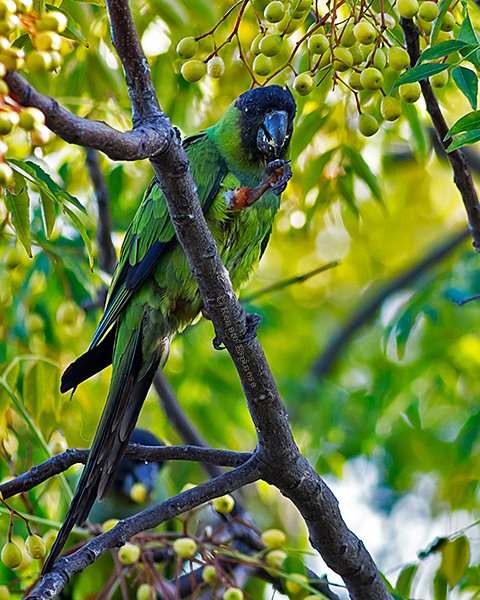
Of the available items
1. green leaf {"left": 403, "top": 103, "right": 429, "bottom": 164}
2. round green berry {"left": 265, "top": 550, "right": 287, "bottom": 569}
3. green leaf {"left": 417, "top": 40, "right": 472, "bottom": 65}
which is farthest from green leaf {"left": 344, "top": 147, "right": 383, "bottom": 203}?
round green berry {"left": 265, "top": 550, "right": 287, "bottom": 569}

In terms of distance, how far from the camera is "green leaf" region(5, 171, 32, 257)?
180 centimetres

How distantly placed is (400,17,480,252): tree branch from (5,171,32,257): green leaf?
963 millimetres

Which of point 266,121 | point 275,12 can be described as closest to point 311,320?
point 266,121

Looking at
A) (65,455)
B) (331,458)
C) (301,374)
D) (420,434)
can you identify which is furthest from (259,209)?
(301,374)

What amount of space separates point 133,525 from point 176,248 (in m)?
1.16

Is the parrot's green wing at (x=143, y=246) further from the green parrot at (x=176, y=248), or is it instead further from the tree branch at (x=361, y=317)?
the tree branch at (x=361, y=317)

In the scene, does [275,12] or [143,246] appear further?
[143,246]

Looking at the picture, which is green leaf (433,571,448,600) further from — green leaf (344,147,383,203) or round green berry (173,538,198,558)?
green leaf (344,147,383,203)

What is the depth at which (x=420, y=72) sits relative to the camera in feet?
5.84

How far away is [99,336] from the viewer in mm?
2803

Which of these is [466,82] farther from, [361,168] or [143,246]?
[143,246]

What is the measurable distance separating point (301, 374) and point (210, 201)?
3297mm

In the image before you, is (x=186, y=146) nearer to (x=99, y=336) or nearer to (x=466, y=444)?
(x=99, y=336)

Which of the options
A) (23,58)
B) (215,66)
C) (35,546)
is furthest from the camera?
(215,66)
